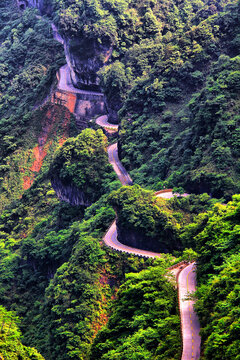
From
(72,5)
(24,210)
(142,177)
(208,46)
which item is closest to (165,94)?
(208,46)

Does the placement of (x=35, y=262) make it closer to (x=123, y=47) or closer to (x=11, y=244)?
(x=11, y=244)

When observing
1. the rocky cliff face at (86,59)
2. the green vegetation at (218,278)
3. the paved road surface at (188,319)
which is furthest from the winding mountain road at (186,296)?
the rocky cliff face at (86,59)

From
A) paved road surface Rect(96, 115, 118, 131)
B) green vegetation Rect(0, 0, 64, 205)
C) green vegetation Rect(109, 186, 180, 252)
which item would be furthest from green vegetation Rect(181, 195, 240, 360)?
green vegetation Rect(0, 0, 64, 205)

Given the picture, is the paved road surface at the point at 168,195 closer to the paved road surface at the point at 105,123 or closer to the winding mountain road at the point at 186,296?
Answer: the winding mountain road at the point at 186,296

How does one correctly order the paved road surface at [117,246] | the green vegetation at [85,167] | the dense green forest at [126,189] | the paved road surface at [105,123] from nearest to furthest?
the dense green forest at [126,189]
the paved road surface at [117,246]
the green vegetation at [85,167]
the paved road surface at [105,123]

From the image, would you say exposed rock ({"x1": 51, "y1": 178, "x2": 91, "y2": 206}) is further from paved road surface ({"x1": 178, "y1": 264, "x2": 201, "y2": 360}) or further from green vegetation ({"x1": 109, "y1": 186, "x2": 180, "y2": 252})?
paved road surface ({"x1": 178, "y1": 264, "x2": 201, "y2": 360})

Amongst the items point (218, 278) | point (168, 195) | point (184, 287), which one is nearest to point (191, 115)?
point (168, 195)
